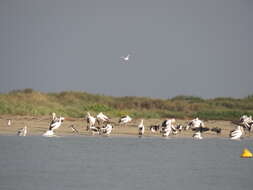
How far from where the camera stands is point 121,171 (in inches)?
864

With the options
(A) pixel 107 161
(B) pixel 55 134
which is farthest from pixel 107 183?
(B) pixel 55 134

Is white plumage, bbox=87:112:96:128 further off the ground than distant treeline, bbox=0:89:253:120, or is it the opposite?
distant treeline, bbox=0:89:253:120

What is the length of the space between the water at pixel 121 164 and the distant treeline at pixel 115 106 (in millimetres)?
6977

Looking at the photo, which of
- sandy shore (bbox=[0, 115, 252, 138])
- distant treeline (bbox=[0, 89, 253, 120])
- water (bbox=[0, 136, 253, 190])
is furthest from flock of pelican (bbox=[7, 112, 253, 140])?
distant treeline (bbox=[0, 89, 253, 120])

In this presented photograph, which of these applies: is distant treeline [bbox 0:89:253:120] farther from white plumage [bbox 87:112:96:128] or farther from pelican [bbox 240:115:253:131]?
pelican [bbox 240:115:253:131]

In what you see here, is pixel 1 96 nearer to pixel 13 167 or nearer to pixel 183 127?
pixel 183 127

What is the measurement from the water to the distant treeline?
698cm

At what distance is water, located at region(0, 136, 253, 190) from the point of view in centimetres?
1988

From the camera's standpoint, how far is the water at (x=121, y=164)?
19.9 meters

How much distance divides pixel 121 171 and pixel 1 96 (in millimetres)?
16367

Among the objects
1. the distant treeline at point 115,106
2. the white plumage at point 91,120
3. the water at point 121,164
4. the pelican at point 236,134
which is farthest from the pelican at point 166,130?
the distant treeline at point 115,106

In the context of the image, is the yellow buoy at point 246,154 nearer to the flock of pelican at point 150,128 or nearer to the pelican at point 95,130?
the flock of pelican at point 150,128

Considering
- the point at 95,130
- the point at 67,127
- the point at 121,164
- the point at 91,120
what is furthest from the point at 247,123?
the point at 121,164

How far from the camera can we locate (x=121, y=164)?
23469 mm
